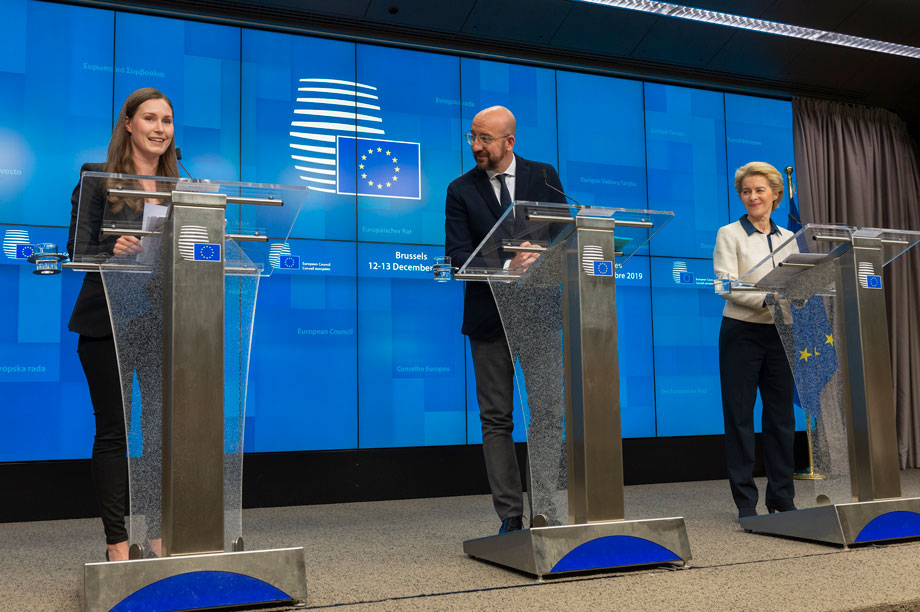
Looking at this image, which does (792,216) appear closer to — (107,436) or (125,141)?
(125,141)

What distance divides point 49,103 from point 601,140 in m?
3.22

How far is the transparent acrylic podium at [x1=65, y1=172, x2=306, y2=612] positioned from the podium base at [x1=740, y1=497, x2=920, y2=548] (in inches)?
61.9

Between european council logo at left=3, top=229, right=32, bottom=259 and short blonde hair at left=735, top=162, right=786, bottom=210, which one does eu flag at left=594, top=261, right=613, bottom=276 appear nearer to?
short blonde hair at left=735, top=162, right=786, bottom=210

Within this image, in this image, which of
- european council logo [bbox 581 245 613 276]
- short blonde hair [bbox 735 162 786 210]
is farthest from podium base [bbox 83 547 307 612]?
short blonde hair [bbox 735 162 786 210]

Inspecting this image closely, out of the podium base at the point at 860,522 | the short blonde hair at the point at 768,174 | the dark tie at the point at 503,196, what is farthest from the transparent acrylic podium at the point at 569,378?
the short blonde hair at the point at 768,174

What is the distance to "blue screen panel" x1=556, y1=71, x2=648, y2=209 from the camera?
4957mm

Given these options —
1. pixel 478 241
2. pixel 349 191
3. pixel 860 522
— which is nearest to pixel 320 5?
pixel 349 191

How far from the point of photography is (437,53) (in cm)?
473

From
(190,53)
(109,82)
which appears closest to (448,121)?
(190,53)

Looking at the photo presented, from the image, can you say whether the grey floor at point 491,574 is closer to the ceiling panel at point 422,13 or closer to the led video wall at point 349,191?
the led video wall at point 349,191

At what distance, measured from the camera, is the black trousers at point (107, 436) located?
2006mm

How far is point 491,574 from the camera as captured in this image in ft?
6.73

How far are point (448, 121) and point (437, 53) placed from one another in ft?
1.39

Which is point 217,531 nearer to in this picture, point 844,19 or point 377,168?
point 377,168
